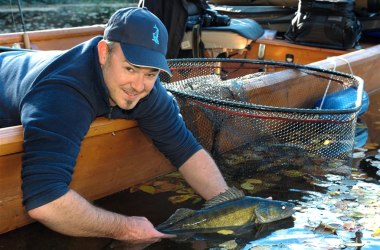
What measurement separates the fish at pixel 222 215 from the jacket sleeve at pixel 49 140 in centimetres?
92

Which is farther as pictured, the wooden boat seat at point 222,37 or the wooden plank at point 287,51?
the wooden plank at point 287,51

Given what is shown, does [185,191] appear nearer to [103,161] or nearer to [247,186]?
[247,186]

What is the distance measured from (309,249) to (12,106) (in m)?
2.14

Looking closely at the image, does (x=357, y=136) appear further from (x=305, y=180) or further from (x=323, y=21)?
(x=323, y=21)

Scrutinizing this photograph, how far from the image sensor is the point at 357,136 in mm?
5520

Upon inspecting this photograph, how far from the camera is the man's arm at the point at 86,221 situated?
2.59 metres

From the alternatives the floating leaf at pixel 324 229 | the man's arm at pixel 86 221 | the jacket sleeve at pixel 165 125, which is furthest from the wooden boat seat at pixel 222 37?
the man's arm at pixel 86 221

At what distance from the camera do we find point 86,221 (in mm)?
2746

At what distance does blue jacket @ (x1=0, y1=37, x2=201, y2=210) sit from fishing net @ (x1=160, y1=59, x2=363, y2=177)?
2.35ft

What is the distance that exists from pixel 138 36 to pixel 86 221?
3.60 feet

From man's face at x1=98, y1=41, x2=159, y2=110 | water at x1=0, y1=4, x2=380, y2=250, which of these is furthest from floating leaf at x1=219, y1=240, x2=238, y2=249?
man's face at x1=98, y1=41, x2=159, y2=110

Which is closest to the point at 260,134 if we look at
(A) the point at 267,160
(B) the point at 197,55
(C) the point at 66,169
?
(A) the point at 267,160

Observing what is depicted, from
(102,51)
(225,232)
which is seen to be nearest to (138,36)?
(102,51)

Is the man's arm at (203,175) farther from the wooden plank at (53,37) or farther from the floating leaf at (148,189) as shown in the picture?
the wooden plank at (53,37)
